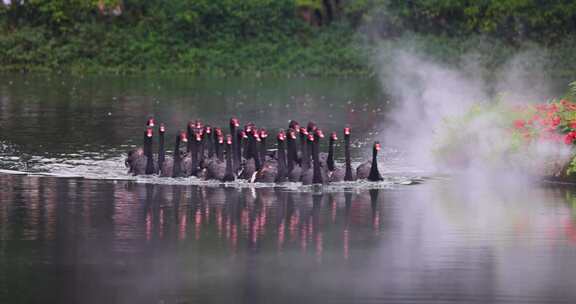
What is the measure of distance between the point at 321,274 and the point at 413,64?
42.4 metres

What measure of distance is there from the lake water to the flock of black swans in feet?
1.10

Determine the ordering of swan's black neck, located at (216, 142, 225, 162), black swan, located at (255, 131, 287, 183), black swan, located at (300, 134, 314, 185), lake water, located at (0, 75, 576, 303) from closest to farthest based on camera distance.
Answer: lake water, located at (0, 75, 576, 303)
black swan, located at (300, 134, 314, 185)
black swan, located at (255, 131, 287, 183)
swan's black neck, located at (216, 142, 225, 162)

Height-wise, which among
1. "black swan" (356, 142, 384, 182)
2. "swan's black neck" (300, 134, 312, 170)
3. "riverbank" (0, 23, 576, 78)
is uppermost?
"riverbank" (0, 23, 576, 78)

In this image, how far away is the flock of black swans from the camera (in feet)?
79.3

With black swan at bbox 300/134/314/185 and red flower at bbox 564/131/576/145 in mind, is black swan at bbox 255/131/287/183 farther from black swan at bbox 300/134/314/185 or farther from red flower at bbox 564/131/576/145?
red flower at bbox 564/131/576/145

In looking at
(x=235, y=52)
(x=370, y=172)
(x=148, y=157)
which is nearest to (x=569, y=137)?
(x=370, y=172)

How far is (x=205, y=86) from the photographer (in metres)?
51.3

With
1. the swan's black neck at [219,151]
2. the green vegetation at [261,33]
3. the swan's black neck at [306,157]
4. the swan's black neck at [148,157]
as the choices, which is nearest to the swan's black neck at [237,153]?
the swan's black neck at [219,151]

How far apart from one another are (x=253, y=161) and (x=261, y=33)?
1446 inches

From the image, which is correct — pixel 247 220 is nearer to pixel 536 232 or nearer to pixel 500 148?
pixel 536 232

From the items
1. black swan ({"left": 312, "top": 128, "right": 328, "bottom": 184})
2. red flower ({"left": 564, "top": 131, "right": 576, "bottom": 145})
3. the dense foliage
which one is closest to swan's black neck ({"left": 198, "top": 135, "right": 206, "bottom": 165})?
black swan ({"left": 312, "top": 128, "right": 328, "bottom": 184})

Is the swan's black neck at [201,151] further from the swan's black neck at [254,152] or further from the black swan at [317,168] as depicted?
the black swan at [317,168]

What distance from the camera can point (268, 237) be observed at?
1930cm

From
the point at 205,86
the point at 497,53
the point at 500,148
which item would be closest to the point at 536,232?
the point at 500,148
